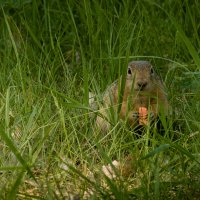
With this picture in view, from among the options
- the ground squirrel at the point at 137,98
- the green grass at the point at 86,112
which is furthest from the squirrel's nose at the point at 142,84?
the green grass at the point at 86,112

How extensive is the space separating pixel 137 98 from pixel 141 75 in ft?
0.52

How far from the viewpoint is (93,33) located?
502 centimetres

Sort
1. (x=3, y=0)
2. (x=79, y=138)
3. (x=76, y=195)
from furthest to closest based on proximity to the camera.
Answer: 1. (x=3, y=0)
2. (x=79, y=138)
3. (x=76, y=195)

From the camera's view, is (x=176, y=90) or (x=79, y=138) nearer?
(x=79, y=138)

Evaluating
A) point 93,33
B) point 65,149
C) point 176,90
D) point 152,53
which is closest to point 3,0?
point 93,33

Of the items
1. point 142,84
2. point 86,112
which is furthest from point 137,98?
point 86,112

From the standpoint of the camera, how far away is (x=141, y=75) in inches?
161

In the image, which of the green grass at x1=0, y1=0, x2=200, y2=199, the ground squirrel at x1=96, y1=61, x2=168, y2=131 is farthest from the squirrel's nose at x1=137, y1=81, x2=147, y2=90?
the green grass at x1=0, y1=0, x2=200, y2=199

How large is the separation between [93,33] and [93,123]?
1254mm

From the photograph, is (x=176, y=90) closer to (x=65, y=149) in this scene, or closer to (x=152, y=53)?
(x=152, y=53)

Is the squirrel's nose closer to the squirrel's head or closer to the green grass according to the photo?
the squirrel's head

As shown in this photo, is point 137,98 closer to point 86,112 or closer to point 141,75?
point 141,75

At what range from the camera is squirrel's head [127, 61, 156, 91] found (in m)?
4.03

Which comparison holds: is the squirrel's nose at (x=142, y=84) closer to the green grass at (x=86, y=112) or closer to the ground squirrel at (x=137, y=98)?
the ground squirrel at (x=137, y=98)
